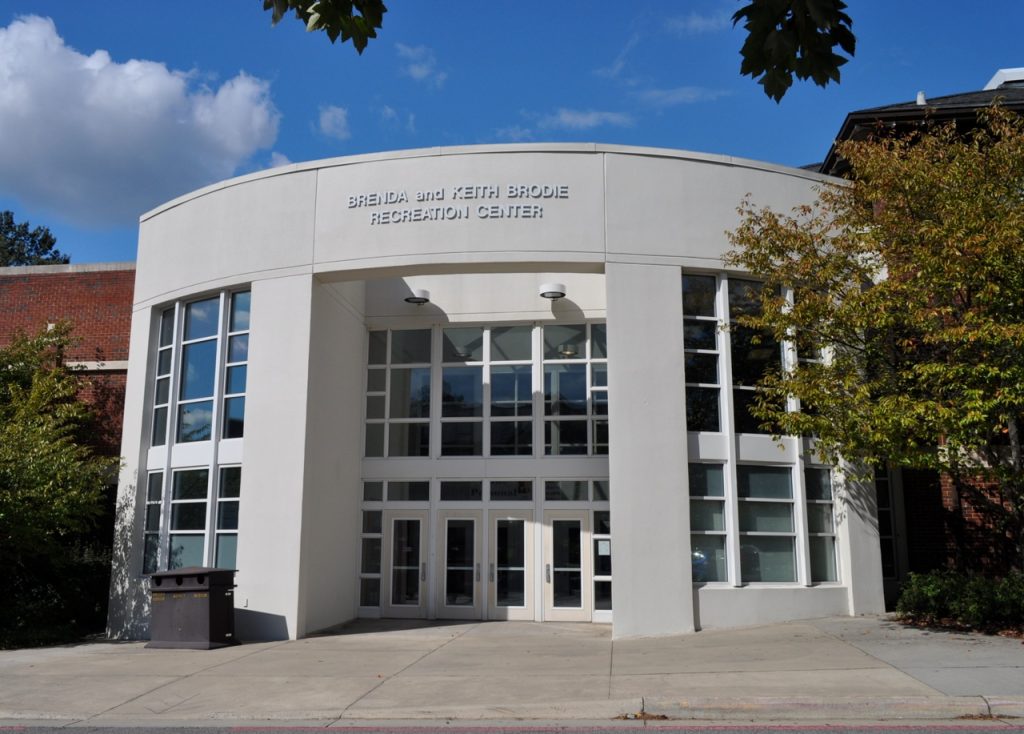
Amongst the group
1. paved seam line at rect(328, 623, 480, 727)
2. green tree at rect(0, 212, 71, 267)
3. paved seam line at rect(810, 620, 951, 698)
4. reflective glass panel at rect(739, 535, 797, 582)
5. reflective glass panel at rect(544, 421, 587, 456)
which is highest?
green tree at rect(0, 212, 71, 267)

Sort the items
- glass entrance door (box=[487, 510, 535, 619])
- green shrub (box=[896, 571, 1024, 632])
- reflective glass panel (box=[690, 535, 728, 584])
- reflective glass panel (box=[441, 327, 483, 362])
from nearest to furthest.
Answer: green shrub (box=[896, 571, 1024, 632]) → reflective glass panel (box=[690, 535, 728, 584]) → glass entrance door (box=[487, 510, 535, 619]) → reflective glass panel (box=[441, 327, 483, 362])

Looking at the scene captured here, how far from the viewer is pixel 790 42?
457 cm

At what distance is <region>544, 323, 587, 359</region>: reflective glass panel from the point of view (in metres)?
18.8

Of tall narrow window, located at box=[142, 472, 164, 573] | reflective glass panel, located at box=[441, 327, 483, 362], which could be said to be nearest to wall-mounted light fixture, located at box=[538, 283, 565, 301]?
reflective glass panel, located at box=[441, 327, 483, 362]

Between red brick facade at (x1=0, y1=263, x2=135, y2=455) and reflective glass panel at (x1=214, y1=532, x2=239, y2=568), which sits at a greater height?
red brick facade at (x1=0, y1=263, x2=135, y2=455)

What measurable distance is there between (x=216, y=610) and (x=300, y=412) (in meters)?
3.47

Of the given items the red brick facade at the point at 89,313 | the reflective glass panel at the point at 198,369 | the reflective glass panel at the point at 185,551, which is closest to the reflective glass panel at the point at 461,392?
the reflective glass panel at the point at 198,369

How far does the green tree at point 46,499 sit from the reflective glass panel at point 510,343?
25.1ft

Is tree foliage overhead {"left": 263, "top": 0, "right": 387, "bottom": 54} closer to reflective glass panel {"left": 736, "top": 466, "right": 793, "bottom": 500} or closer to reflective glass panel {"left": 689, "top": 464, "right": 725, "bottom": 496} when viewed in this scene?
reflective glass panel {"left": 689, "top": 464, "right": 725, "bottom": 496}

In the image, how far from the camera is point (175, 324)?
58.9ft

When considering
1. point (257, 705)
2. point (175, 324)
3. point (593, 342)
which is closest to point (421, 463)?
point (593, 342)

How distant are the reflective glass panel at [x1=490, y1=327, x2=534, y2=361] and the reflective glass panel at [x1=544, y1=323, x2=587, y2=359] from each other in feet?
1.22

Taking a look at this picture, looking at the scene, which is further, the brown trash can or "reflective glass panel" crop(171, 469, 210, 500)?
"reflective glass panel" crop(171, 469, 210, 500)

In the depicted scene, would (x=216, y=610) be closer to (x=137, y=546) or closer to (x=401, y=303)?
(x=137, y=546)
